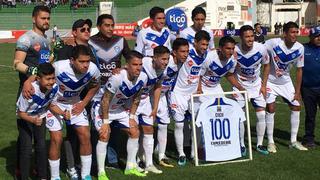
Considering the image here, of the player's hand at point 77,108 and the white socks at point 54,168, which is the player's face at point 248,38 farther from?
the white socks at point 54,168

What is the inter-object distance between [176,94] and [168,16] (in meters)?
2.76

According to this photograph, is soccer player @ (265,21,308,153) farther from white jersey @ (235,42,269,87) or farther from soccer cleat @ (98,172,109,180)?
soccer cleat @ (98,172,109,180)

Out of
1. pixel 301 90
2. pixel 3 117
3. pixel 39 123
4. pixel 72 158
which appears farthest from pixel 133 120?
pixel 3 117

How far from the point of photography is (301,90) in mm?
8633

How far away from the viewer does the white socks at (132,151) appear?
22.9 feet

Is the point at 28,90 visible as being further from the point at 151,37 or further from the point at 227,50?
the point at 227,50

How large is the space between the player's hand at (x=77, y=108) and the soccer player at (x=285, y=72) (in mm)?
3307

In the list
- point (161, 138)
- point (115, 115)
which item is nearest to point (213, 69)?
point (161, 138)

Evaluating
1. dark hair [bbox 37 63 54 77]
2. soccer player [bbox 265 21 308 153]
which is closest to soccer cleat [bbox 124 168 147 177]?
dark hair [bbox 37 63 54 77]

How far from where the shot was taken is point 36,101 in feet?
19.8

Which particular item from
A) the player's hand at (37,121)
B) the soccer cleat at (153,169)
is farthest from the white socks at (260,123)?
the player's hand at (37,121)

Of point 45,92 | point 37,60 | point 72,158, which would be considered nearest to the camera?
point 45,92

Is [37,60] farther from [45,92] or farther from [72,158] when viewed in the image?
[72,158]

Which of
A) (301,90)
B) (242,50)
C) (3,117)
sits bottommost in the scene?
(3,117)
